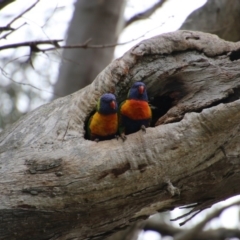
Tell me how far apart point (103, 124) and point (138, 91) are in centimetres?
36

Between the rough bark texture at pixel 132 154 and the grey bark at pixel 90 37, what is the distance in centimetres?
222

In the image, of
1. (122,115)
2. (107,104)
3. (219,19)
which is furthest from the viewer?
(219,19)

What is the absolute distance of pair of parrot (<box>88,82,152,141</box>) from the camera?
3.34 m

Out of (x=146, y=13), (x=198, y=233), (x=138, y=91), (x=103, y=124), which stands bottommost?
(x=198, y=233)

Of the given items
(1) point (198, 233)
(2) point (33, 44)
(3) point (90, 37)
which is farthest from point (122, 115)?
(3) point (90, 37)

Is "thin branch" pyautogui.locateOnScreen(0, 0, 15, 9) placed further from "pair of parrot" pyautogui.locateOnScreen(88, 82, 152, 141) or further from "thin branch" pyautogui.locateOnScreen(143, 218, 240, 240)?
"thin branch" pyautogui.locateOnScreen(143, 218, 240, 240)

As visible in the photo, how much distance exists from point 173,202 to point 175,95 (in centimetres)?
76

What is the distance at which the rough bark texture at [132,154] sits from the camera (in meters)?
2.92

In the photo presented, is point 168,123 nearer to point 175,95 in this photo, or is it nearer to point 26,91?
point 175,95

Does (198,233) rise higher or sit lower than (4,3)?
lower

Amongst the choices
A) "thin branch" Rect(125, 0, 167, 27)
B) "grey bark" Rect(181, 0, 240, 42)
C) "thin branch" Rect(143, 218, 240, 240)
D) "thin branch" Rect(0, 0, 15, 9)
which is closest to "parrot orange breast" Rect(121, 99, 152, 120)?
"thin branch" Rect(0, 0, 15, 9)

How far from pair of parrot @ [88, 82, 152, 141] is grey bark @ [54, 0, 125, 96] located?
7.06ft

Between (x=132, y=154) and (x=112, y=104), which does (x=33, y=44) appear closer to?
(x=112, y=104)

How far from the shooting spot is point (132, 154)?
3.03 m
